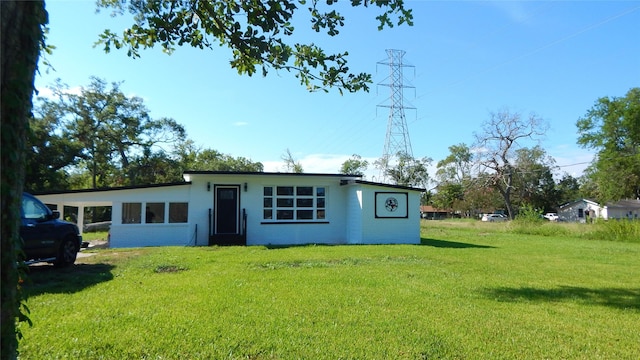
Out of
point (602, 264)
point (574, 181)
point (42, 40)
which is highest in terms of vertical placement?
point (574, 181)

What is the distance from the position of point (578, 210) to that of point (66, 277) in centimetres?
7602

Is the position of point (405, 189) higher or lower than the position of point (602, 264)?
higher

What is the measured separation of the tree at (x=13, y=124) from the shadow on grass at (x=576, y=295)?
6.25 metres

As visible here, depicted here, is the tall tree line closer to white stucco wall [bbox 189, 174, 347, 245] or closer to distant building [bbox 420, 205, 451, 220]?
white stucco wall [bbox 189, 174, 347, 245]

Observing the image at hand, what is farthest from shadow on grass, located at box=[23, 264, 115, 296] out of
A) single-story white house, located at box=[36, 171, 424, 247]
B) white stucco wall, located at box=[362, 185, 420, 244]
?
white stucco wall, located at box=[362, 185, 420, 244]

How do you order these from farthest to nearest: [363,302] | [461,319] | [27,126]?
[363,302]
[461,319]
[27,126]

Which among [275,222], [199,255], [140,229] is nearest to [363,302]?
[199,255]

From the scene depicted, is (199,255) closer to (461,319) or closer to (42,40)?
(461,319)

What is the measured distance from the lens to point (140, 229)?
Answer: 51.8 feet

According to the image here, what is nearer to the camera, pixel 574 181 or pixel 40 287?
pixel 40 287

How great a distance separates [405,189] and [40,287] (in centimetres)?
1363

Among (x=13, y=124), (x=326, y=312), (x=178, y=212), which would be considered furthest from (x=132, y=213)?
(x=13, y=124)

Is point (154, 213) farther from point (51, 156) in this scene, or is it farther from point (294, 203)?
point (51, 156)

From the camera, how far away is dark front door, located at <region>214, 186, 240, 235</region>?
16.5 meters
